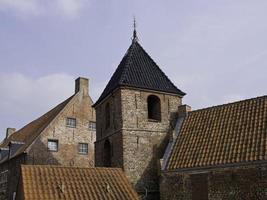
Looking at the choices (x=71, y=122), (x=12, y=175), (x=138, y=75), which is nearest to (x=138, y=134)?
(x=138, y=75)

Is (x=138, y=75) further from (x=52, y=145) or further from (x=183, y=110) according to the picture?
(x=52, y=145)

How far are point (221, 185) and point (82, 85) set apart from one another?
1751 centimetres

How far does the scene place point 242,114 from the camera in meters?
16.0

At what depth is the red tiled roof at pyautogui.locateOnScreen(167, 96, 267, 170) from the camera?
14.1 metres

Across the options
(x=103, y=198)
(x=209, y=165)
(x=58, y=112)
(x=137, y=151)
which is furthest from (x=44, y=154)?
(x=209, y=165)

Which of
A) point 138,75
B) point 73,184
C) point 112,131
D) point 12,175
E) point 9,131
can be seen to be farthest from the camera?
point 9,131

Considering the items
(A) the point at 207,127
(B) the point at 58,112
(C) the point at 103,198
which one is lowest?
(C) the point at 103,198

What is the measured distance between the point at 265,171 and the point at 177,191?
11.9 ft

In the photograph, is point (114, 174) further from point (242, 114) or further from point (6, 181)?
point (6, 181)

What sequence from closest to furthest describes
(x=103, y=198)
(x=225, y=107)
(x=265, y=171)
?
1. (x=265, y=171)
2. (x=103, y=198)
3. (x=225, y=107)

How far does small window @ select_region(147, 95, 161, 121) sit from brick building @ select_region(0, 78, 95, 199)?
9886 mm

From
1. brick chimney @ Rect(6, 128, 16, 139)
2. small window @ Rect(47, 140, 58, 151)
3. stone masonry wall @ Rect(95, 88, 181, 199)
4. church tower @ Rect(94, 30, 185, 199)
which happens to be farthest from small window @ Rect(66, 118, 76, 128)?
brick chimney @ Rect(6, 128, 16, 139)

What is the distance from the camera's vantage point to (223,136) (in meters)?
15.4

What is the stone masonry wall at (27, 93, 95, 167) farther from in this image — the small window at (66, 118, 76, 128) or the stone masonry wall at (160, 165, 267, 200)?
the stone masonry wall at (160, 165, 267, 200)
